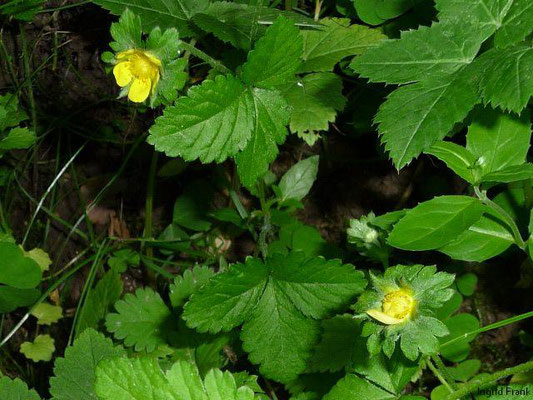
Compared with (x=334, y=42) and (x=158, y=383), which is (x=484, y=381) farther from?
(x=334, y=42)

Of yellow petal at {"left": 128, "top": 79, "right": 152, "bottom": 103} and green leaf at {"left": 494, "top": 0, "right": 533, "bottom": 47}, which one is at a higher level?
green leaf at {"left": 494, "top": 0, "right": 533, "bottom": 47}

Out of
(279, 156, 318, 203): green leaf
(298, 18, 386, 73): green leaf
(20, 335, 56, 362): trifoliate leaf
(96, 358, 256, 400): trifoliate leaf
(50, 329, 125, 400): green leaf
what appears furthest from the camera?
(20, 335, 56, 362): trifoliate leaf

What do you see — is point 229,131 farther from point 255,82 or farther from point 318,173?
point 318,173

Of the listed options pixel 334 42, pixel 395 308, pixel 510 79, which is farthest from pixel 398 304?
pixel 334 42

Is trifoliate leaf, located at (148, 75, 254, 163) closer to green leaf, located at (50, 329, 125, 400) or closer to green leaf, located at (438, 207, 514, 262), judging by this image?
green leaf, located at (438, 207, 514, 262)

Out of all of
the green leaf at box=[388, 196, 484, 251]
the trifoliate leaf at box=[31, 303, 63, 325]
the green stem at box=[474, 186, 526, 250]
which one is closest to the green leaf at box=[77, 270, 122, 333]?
the trifoliate leaf at box=[31, 303, 63, 325]

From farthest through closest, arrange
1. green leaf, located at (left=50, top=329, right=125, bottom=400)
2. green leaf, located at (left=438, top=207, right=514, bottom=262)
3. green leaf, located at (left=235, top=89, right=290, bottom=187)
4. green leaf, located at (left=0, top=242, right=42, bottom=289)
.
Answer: green leaf, located at (left=0, top=242, right=42, bottom=289)
green leaf, located at (left=50, top=329, right=125, bottom=400)
green leaf, located at (left=438, top=207, right=514, bottom=262)
green leaf, located at (left=235, top=89, right=290, bottom=187)
